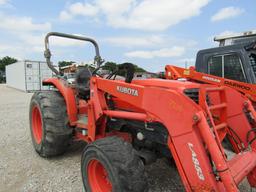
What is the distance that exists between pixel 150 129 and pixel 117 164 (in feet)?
1.64

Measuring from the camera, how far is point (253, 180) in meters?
2.48

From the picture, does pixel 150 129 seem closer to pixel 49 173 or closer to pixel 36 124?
pixel 49 173

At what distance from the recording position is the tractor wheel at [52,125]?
3.75 metres

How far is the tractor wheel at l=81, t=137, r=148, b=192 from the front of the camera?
2.24 meters

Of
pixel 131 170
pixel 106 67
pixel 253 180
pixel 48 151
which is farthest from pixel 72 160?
pixel 253 180

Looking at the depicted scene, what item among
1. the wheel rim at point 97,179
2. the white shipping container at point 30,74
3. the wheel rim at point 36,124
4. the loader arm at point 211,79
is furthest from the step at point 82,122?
the white shipping container at point 30,74

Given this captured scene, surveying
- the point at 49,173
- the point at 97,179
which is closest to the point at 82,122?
the point at 49,173

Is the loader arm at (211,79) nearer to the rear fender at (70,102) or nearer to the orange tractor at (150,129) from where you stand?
the orange tractor at (150,129)

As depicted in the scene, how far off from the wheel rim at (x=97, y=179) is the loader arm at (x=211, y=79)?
10.2ft

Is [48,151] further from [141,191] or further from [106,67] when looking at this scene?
[141,191]

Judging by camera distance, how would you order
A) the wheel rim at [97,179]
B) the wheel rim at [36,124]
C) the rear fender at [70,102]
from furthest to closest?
the wheel rim at [36,124], the rear fender at [70,102], the wheel rim at [97,179]

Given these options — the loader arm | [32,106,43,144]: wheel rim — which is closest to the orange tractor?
[32,106,43,144]: wheel rim

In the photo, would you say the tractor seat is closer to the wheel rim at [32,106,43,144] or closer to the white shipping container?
the wheel rim at [32,106,43,144]

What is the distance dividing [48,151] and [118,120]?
1.59 metres
